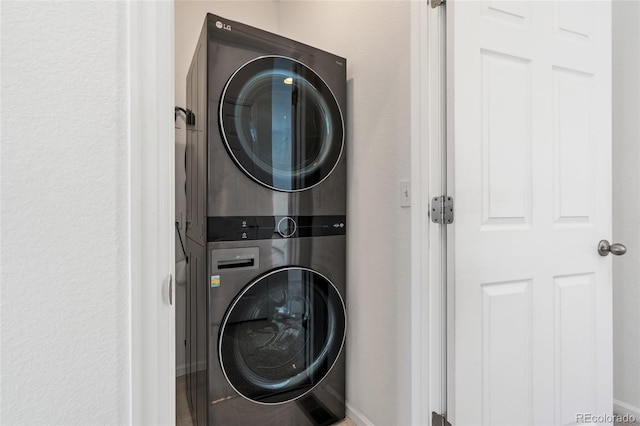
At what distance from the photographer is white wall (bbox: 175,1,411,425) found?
1309 mm

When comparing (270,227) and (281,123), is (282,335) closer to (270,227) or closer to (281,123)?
(270,227)

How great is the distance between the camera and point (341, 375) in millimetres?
1595

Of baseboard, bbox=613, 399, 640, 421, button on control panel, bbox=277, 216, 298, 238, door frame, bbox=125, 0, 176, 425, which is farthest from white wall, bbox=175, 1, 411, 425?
baseboard, bbox=613, 399, 640, 421

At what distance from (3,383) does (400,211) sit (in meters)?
1.19

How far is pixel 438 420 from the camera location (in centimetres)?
121

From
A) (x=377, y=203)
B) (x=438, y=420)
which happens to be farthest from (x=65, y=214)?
(x=438, y=420)

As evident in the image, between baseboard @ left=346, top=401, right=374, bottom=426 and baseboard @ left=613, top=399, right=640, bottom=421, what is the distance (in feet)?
4.12

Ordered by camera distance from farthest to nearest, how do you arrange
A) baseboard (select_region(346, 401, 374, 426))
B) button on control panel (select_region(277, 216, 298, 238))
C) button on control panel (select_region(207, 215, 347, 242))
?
baseboard (select_region(346, 401, 374, 426))
button on control panel (select_region(277, 216, 298, 238))
button on control panel (select_region(207, 215, 347, 242))

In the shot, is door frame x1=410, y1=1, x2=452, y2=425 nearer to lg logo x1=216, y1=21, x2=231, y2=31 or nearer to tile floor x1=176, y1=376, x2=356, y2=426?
tile floor x1=176, y1=376, x2=356, y2=426

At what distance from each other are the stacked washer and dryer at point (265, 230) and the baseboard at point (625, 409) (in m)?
1.37

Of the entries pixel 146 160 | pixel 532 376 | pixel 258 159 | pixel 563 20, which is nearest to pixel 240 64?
pixel 258 159

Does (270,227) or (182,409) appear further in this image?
(182,409)

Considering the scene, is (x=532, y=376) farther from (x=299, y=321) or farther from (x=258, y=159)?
(x=258, y=159)

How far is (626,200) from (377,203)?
129 centimetres
